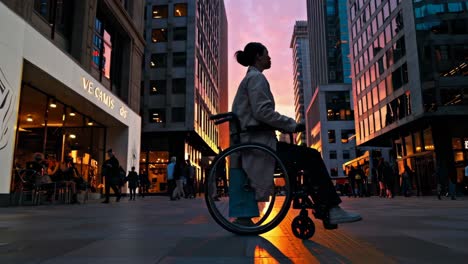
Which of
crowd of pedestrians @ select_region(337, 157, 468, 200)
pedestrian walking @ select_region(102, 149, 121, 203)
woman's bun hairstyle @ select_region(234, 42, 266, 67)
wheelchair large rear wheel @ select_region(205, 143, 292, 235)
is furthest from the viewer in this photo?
crowd of pedestrians @ select_region(337, 157, 468, 200)

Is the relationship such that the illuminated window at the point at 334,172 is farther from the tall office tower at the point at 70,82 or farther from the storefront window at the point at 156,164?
the tall office tower at the point at 70,82

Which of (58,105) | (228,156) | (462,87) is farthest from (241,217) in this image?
(462,87)

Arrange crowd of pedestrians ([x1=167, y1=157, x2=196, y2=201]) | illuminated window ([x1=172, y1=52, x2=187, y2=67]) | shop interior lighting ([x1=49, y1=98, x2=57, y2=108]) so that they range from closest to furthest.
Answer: shop interior lighting ([x1=49, y1=98, x2=57, y2=108]), crowd of pedestrians ([x1=167, y1=157, x2=196, y2=201]), illuminated window ([x1=172, y1=52, x2=187, y2=67])

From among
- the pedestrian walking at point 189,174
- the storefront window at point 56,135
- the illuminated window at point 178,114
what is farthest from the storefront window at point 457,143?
the storefront window at point 56,135

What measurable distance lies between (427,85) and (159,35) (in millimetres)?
25871

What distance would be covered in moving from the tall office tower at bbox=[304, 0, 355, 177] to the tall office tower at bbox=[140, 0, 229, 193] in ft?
126

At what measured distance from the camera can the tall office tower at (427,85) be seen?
28562 millimetres

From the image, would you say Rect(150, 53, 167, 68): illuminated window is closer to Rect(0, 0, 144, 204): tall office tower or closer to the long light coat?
Rect(0, 0, 144, 204): tall office tower

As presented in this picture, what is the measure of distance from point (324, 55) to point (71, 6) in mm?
76802

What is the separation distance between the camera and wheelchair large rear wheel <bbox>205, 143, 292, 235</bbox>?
317cm

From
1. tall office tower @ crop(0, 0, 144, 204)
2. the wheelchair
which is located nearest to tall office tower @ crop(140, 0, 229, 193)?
tall office tower @ crop(0, 0, 144, 204)

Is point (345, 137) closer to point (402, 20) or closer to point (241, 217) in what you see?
point (402, 20)

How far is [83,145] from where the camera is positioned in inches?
741

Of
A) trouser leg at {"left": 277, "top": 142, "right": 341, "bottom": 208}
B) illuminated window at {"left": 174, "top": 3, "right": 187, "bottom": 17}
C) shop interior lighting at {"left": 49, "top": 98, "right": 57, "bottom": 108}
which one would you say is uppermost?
illuminated window at {"left": 174, "top": 3, "right": 187, "bottom": 17}
